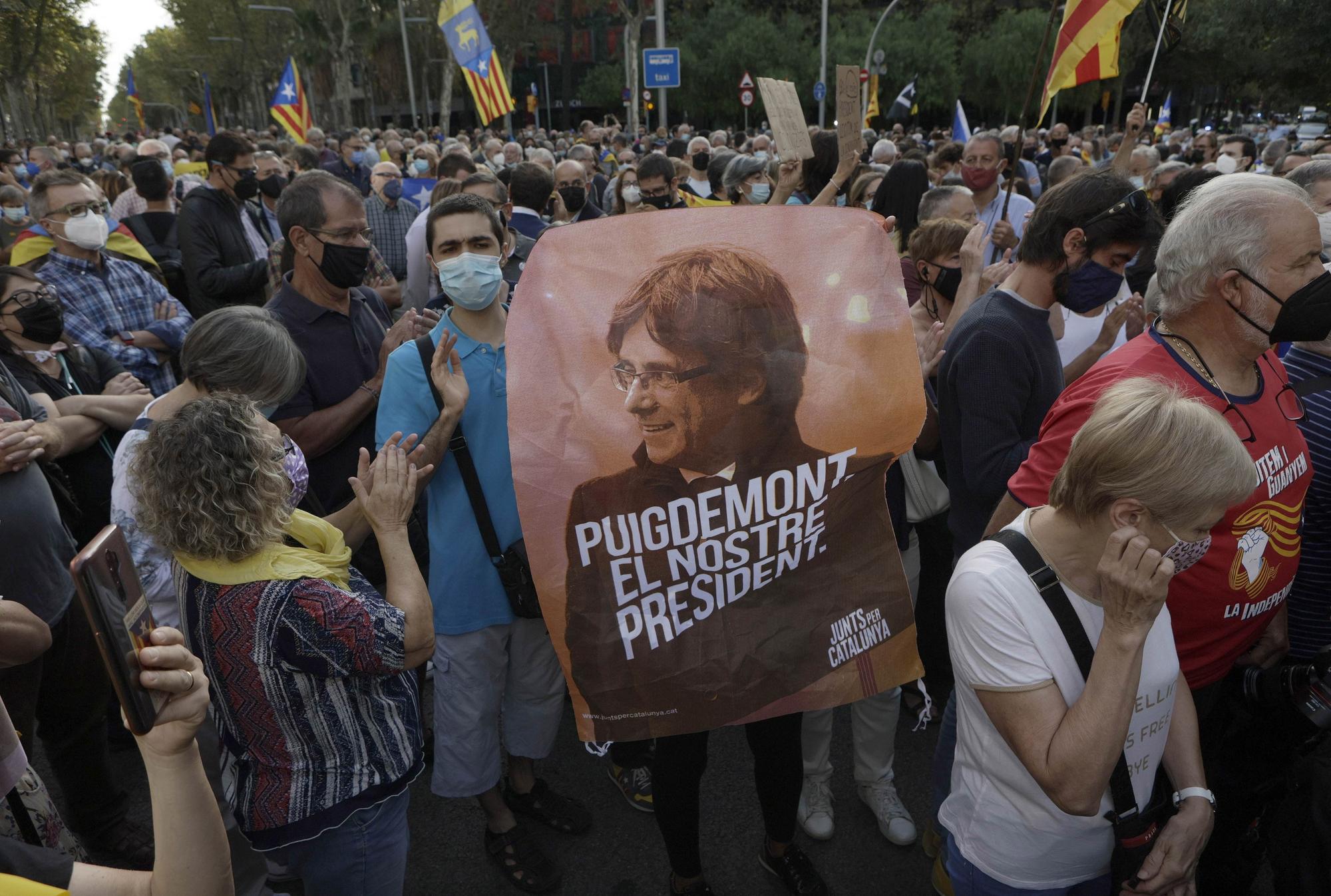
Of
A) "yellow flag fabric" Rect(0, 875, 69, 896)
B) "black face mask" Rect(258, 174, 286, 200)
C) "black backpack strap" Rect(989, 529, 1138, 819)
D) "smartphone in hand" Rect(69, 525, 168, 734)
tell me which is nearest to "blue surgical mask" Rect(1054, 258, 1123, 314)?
"black backpack strap" Rect(989, 529, 1138, 819)

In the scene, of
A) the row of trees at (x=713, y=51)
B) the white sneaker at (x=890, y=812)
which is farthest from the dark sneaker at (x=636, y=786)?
the row of trees at (x=713, y=51)

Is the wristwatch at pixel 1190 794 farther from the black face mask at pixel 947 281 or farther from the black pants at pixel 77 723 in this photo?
the black pants at pixel 77 723

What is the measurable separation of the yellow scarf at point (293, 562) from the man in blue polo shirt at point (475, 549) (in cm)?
36

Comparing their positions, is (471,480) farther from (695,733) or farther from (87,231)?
(87,231)

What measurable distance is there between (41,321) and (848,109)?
335 centimetres

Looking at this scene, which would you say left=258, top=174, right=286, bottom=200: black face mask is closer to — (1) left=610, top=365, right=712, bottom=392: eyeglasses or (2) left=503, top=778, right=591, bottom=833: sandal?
(2) left=503, top=778, right=591, bottom=833: sandal

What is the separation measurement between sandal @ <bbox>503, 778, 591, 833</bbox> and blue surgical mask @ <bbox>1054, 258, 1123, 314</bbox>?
90.8 inches

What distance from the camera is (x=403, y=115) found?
61.5 m

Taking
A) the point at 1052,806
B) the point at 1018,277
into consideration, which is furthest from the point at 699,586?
the point at 1018,277

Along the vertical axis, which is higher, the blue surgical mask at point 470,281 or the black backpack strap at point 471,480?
the blue surgical mask at point 470,281

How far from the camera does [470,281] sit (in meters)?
2.59

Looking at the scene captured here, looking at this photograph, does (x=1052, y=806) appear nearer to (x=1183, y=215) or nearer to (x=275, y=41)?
(x=1183, y=215)

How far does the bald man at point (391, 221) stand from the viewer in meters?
7.01

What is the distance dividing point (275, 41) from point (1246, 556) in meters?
67.0
